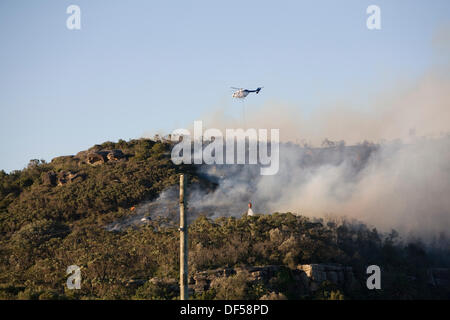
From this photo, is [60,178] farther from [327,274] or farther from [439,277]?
[439,277]

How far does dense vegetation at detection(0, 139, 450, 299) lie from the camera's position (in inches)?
1426

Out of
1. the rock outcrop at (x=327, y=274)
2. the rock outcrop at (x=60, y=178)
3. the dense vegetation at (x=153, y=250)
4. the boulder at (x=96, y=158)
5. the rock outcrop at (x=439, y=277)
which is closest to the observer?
the dense vegetation at (x=153, y=250)

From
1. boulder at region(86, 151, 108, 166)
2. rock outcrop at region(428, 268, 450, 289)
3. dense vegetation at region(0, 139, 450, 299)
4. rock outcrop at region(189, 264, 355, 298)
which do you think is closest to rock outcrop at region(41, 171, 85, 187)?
dense vegetation at region(0, 139, 450, 299)

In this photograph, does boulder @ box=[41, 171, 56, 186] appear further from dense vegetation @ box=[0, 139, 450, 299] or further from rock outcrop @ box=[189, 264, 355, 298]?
rock outcrop @ box=[189, 264, 355, 298]

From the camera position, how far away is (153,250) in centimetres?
4197

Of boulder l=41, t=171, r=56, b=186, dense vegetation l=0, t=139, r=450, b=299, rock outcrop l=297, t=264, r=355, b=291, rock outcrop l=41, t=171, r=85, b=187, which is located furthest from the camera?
boulder l=41, t=171, r=56, b=186

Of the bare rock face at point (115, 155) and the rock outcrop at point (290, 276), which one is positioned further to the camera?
the bare rock face at point (115, 155)

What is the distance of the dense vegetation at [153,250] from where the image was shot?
1426 inches

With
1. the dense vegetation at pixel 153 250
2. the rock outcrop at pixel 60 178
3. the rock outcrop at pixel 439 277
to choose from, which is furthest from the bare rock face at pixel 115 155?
the rock outcrop at pixel 439 277

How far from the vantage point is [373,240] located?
155 ft

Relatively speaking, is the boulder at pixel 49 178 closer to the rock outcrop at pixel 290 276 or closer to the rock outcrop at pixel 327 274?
the rock outcrop at pixel 290 276

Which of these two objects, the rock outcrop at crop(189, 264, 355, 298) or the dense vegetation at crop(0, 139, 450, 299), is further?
the dense vegetation at crop(0, 139, 450, 299)

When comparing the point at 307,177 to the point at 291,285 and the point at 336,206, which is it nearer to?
the point at 336,206

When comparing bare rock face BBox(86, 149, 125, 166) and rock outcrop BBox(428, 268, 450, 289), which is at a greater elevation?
bare rock face BBox(86, 149, 125, 166)
